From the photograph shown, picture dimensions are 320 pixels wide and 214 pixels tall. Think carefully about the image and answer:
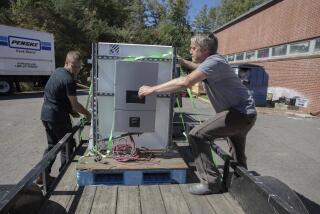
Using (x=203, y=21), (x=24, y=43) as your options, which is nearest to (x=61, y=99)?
(x=24, y=43)

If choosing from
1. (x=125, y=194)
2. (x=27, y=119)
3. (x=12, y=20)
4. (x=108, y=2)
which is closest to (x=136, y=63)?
(x=125, y=194)

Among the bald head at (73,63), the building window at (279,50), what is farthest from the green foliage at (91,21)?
the bald head at (73,63)

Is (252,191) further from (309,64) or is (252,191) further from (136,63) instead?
(309,64)

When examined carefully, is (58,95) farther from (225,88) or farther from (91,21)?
(91,21)

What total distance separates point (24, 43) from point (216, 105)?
17558 mm

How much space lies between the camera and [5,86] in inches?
730

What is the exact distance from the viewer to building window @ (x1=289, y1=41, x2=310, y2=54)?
15047mm

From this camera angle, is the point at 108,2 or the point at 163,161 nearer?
the point at 163,161

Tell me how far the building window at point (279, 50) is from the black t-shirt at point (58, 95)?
48.9 feet

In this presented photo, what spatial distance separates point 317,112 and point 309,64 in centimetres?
213

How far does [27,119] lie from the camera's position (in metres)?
10.9

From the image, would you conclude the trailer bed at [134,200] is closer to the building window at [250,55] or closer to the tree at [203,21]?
the building window at [250,55]

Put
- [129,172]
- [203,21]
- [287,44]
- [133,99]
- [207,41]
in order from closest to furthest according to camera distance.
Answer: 1. [207,41]
2. [129,172]
3. [133,99]
4. [287,44]
5. [203,21]

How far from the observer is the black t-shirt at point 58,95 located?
4.44 metres
